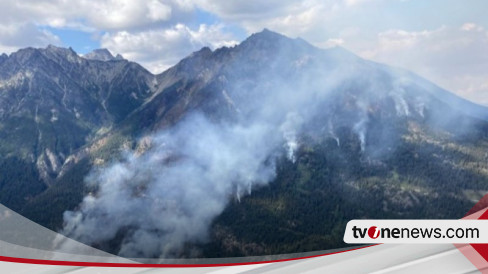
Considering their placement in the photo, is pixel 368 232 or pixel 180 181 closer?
pixel 368 232

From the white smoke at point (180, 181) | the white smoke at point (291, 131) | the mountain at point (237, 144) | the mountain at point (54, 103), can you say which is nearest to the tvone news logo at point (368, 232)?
the mountain at point (237, 144)

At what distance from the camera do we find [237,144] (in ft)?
260

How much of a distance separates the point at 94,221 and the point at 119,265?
54.9 meters

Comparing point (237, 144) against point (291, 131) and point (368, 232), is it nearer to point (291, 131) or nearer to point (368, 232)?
point (291, 131)

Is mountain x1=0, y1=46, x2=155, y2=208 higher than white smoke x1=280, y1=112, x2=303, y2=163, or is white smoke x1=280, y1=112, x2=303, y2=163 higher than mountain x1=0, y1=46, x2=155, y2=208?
mountain x1=0, y1=46, x2=155, y2=208

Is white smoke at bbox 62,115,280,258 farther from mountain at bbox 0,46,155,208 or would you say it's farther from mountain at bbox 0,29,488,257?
mountain at bbox 0,46,155,208

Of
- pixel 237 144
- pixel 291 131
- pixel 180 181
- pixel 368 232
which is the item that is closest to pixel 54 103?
pixel 237 144

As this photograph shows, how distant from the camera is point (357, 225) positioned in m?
1.72

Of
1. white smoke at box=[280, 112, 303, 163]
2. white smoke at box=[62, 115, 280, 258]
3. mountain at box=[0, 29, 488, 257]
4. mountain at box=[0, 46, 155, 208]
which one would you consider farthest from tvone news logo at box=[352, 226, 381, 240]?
mountain at box=[0, 46, 155, 208]

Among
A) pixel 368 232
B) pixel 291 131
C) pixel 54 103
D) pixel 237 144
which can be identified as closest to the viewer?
pixel 368 232

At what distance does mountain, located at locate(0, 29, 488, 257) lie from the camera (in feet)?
166

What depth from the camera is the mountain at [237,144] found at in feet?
166

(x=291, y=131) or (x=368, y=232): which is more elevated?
(x=368, y=232)

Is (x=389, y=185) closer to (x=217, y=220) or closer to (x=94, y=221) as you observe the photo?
(x=217, y=220)
